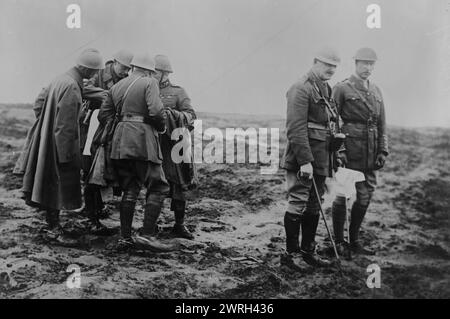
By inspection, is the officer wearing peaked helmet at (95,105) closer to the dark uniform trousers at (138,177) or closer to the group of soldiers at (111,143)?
the group of soldiers at (111,143)

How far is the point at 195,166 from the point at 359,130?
1748mm

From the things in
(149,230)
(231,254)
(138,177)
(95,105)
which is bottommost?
(231,254)

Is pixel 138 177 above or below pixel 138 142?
below

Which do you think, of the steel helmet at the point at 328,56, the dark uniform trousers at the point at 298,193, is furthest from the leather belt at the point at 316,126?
the steel helmet at the point at 328,56

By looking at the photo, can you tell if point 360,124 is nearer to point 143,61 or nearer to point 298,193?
point 298,193

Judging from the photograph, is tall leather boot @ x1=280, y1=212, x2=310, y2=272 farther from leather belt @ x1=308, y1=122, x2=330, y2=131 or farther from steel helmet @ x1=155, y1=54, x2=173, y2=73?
steel helmet @ x1=155, y1=54, x2=173, y2=73

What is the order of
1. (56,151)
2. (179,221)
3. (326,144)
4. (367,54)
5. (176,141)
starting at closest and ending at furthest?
(326,144), (56,151), (367,54), (176,141), (179,221)

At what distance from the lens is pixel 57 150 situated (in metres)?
5.15

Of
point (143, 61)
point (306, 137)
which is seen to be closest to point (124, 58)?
point (143, 61)

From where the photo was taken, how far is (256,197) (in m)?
7.30

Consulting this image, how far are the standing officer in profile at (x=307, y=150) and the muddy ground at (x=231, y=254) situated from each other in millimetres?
287

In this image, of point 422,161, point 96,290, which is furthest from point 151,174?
point 422,161

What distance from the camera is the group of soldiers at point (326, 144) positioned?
4.94 m

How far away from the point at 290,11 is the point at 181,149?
201 cm
